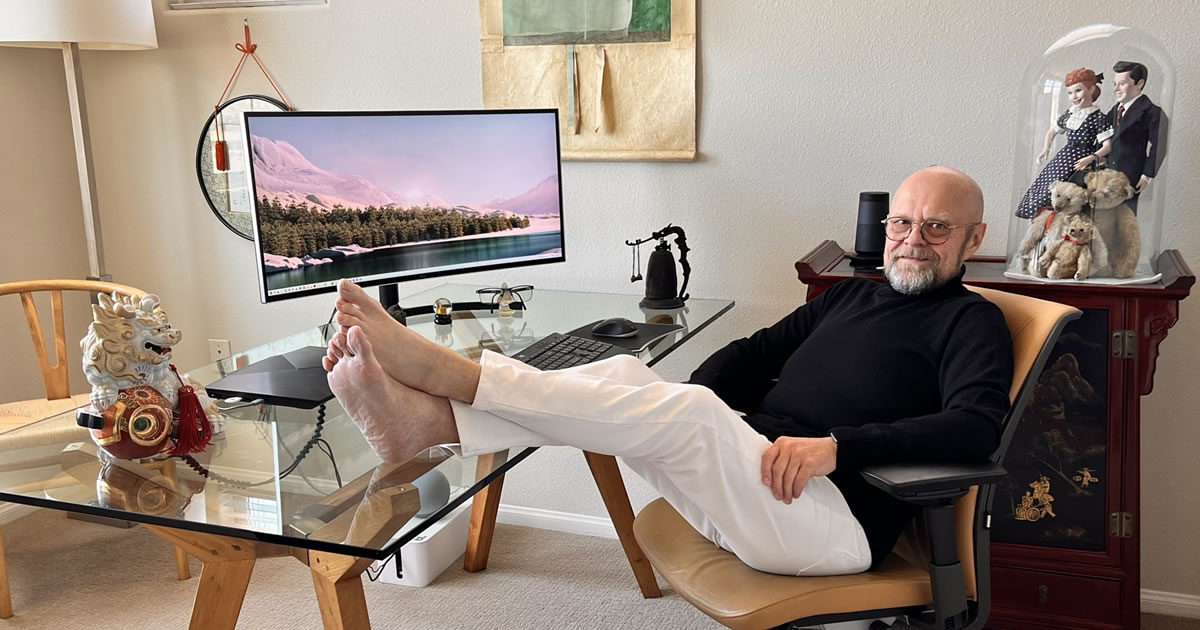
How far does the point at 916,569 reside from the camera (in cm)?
164

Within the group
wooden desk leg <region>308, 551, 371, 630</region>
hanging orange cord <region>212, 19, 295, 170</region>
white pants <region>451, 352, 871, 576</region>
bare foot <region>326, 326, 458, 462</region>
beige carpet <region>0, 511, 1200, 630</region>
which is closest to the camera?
wooden desk leg <region>308, 551, 371, 630</region>

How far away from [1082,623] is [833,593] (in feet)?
3.13

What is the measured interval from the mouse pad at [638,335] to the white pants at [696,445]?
505 mm

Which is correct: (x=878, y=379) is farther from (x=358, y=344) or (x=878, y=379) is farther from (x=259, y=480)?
(x=259, y=480)

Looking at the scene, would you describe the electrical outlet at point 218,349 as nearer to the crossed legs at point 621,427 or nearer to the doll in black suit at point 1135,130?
the crossed legs at point 621,427

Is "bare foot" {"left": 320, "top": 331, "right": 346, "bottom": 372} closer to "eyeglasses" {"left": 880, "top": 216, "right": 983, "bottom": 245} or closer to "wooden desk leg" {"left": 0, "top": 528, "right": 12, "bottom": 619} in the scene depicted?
"eyeglasses" {"left": 880, "top": 216, "right": 983, "bottom": 245}

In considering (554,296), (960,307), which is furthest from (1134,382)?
(554,296)

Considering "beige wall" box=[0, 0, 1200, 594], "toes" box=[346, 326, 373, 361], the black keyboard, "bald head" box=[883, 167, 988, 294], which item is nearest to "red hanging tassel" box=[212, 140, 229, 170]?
"beige wall" box=[0, 0, 1200, 594]

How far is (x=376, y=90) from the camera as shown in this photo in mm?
2906

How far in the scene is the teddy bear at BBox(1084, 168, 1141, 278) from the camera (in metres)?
2.03

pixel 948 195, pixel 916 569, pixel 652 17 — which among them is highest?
pixel 652 17

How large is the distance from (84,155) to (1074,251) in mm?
2695

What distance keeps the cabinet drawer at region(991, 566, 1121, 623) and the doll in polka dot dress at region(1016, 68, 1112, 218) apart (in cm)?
79

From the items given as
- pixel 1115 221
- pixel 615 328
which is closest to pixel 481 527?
pixel 615 328
